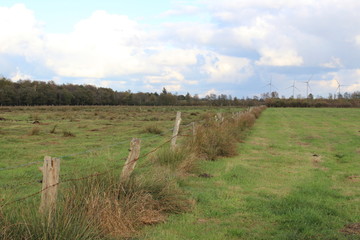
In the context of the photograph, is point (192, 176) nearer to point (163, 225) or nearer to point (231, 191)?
point (231, 191)

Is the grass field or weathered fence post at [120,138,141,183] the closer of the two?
the grass field

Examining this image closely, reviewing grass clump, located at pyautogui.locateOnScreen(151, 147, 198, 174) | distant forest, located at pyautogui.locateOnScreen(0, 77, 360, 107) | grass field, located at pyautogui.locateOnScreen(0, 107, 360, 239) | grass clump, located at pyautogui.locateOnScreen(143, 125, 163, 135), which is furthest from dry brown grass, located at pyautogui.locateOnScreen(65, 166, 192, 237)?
distant forest, located at pyautogui.locateOnScreen(0, 77, 360, 107)

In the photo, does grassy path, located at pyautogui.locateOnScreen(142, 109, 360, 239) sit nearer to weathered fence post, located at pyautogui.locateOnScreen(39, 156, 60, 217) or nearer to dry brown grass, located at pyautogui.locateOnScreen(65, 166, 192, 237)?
dry brown grass, located at pyautogui.locateOnScreen(65, 166, 192, 237)

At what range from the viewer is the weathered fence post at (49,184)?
4.73 meters

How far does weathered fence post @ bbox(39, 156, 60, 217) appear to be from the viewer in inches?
186

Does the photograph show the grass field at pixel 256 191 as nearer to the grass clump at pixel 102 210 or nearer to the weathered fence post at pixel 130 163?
the grass clump at pixel 102 210

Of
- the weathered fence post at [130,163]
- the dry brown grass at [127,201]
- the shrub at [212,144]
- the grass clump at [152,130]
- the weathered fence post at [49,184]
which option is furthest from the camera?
the grass clump at [152,130]

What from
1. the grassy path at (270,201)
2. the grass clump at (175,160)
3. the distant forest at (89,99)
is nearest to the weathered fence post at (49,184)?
the grassy path at (270,201)

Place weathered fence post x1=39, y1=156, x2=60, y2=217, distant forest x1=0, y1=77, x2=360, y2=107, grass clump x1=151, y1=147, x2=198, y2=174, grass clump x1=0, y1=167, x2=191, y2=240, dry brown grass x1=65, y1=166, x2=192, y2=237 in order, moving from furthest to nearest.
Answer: distant forest x1=0, y1=77, x2=360, y2=107, grass clump x1=151, y1=147, x2=198, y2=174, dry brown grass x1=65, y1=166, x2=192, y2=237, weathered fence post x1=39, y1=156, x2=60, y2=217, grass clump x1=0, y1=167, x2=191, y2=240

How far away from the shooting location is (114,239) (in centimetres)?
523

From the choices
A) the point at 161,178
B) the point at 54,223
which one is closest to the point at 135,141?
the point at 161,178

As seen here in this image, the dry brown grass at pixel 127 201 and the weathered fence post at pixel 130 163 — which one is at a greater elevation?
the weathered fence post at pixel 130 163

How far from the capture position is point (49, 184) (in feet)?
15.7

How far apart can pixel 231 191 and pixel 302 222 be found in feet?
8.02
